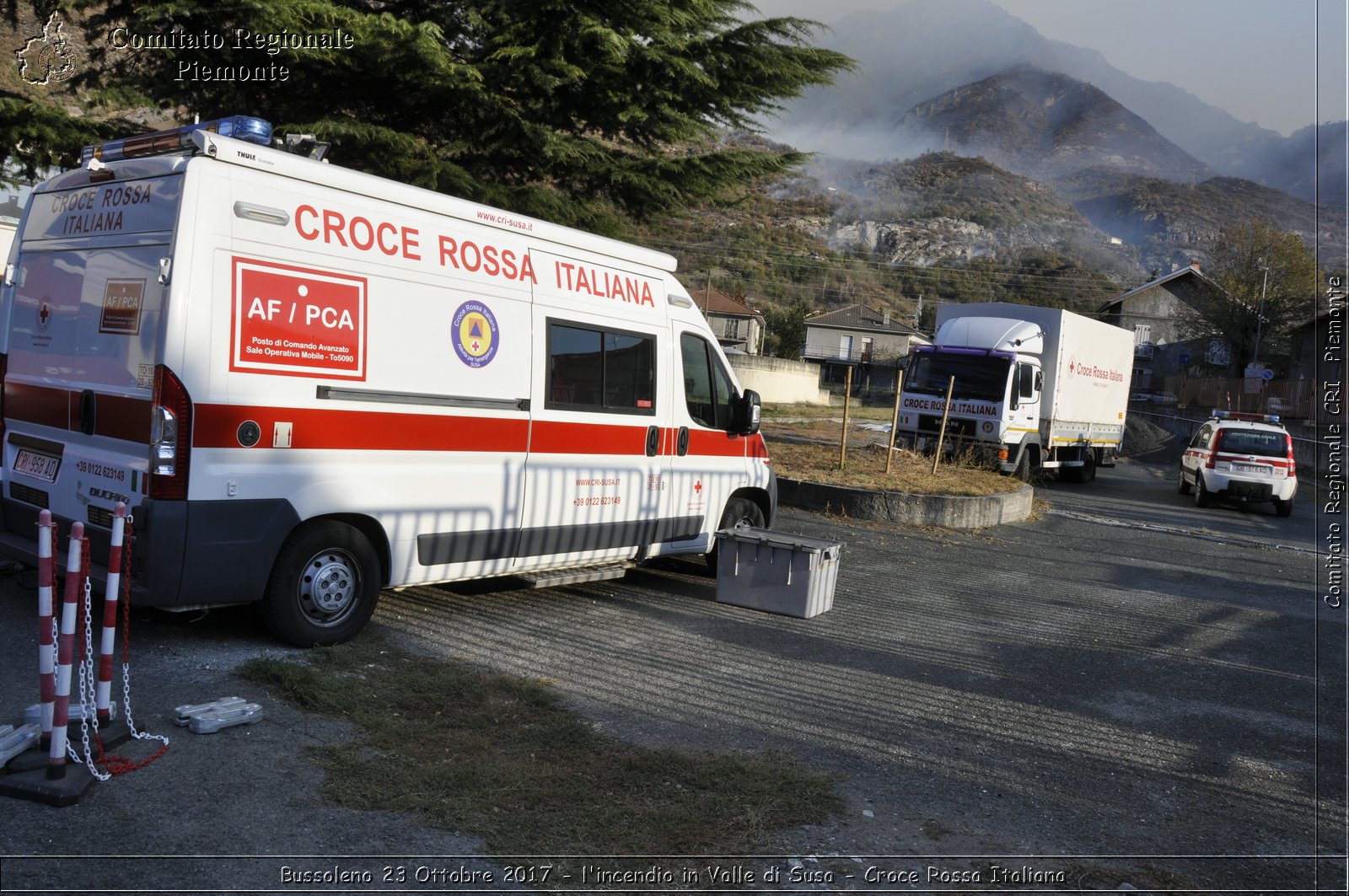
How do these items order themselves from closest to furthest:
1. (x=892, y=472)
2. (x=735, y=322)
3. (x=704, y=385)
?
1. (x=704, y=385)
2. (x=892, y=472)
3. (x=735, y=322)

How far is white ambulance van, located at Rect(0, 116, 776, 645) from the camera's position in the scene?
5.35m

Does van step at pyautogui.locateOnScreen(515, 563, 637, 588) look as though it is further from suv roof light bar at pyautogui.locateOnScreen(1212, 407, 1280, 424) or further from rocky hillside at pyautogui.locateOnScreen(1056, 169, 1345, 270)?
rocky hillside at pyautogui.locateOnScreen(1056, 169, 1345, 270)

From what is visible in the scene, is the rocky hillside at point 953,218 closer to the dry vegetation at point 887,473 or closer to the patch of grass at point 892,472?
the dry vegetation at point 887,473

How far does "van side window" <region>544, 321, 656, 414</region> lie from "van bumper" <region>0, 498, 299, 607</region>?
2.24 m

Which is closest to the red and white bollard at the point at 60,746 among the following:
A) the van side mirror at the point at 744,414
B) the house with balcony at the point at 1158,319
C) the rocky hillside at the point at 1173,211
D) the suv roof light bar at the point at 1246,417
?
the van side mirror at the point at 744,414

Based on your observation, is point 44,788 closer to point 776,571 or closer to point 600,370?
point 600,370

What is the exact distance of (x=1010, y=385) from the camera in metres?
19.6

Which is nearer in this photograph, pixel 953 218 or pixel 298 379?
pixel 298 379

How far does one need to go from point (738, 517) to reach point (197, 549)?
5047mm

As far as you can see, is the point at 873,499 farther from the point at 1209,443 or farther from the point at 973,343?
the point at 1209,443

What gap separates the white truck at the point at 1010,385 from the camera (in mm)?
19703

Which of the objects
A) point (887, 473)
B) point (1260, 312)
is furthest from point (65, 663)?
point (1260, 312)

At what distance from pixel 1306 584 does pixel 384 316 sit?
11.4m

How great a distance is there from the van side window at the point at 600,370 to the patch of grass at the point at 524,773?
2351mm
